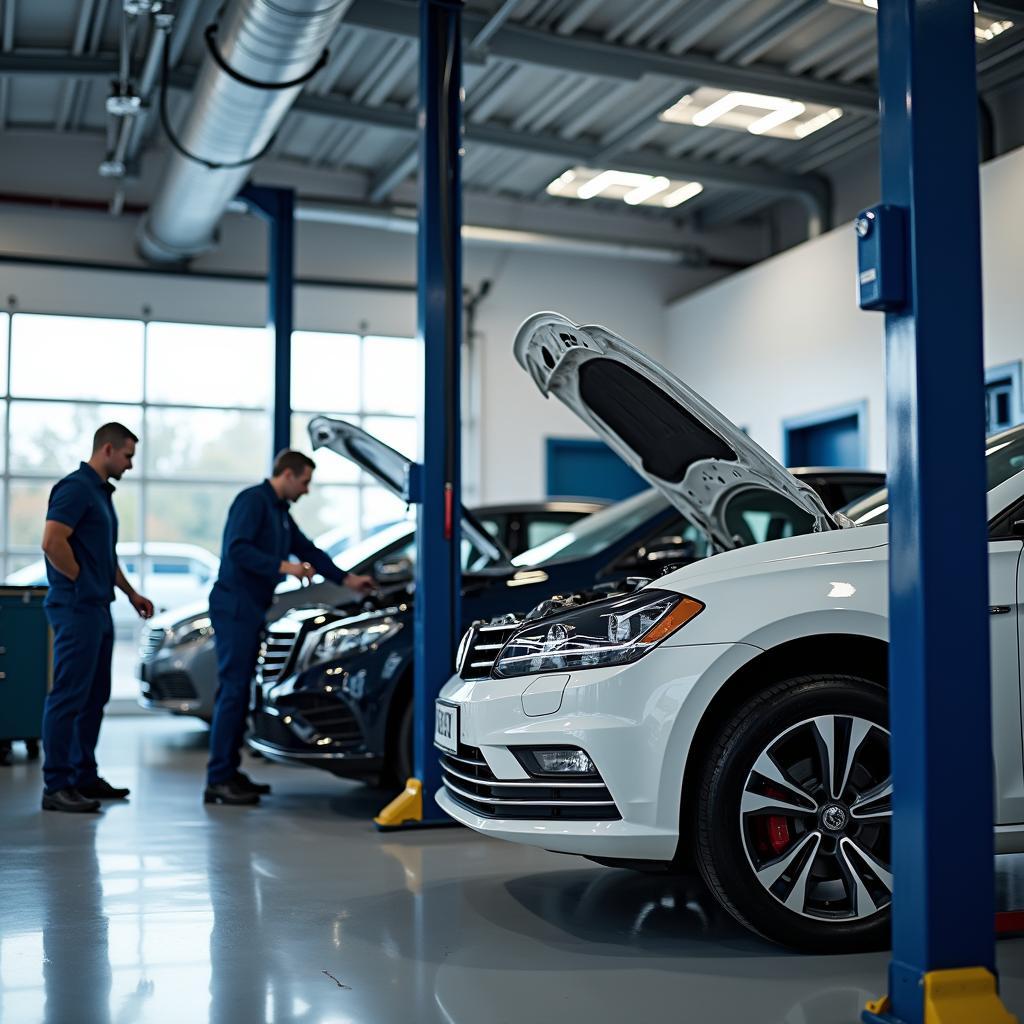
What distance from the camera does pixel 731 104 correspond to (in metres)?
10.7

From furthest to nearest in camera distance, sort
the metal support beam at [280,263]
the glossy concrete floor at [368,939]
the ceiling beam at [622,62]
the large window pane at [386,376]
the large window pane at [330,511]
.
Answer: the large window pane at [386,376]
the large window pane at [330,511]
the metal support beam at [280,263]
the ceiling beam at [622,62]
the glossy concrete floor at [368,939]

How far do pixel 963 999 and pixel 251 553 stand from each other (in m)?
4.16

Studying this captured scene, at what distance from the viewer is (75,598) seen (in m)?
5.97

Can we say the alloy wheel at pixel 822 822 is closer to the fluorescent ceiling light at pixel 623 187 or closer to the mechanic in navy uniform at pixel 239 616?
the mechanic in navy uniform at pixel 239 616

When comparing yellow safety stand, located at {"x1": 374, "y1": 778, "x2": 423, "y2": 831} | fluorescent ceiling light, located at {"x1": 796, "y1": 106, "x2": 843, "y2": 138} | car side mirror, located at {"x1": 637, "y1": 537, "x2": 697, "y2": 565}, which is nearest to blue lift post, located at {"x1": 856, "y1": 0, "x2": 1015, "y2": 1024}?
car side mirror, located at {"x1": 637, "y1": 537, "x2": 697, "y2": 565}

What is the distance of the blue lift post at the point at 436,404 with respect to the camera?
17.6 feet

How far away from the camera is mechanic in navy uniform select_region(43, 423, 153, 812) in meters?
5.93

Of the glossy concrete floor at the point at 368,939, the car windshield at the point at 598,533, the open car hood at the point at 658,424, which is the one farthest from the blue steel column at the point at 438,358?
the open car hood at the point at 658,424

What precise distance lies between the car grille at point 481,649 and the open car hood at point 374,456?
5.93 feet

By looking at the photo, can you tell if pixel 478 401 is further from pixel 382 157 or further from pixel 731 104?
pixel 731 104

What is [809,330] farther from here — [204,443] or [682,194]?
[204,443]

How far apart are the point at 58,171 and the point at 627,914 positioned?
10.4 metres

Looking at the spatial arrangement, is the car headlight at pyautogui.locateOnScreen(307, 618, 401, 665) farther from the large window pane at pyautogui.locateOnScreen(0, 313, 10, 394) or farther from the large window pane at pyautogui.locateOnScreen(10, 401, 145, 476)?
the large window pane at pyautogui.locateOnScreen(0, 313, 10, 394)

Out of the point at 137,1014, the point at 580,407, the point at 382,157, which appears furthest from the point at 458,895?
the point at 382,157
